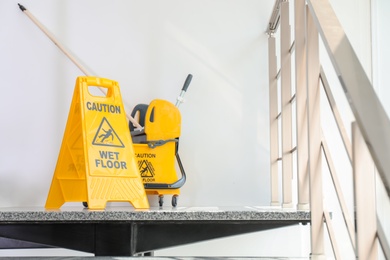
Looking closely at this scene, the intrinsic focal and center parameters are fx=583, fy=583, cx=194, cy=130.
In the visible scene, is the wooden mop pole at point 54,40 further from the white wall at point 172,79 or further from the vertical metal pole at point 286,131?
the vertical metal pole at point 286,131

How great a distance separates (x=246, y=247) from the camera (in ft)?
10.4

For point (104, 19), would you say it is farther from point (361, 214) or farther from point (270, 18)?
point (361, 214)

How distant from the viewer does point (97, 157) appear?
2.24m

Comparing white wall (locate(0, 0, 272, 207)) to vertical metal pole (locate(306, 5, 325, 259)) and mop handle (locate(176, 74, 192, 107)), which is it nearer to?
mop handle (locate(176, 74, 192, 107))

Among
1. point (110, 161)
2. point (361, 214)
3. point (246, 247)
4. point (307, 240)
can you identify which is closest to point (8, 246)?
point (110, 161)

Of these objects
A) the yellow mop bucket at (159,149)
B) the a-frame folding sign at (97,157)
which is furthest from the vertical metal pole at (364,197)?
the yellow mop bucket at (159,149)

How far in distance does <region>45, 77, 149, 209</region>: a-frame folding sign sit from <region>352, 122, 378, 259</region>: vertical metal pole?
4.45ft

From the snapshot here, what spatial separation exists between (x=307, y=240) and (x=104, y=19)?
5.44 feet

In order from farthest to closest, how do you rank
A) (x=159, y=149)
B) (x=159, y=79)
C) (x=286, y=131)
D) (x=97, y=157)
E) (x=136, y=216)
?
(x=159, y=79), (x=159, y=149), (x=286, y=131), (x=97, y=157), (x=136, y=216)

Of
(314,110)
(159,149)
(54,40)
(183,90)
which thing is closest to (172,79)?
(183,90)

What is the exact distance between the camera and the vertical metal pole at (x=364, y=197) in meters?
0.95

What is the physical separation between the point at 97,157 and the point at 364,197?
145 centimetres

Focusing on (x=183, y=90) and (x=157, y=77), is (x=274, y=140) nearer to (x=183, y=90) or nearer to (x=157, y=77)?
(x=183, y=90)

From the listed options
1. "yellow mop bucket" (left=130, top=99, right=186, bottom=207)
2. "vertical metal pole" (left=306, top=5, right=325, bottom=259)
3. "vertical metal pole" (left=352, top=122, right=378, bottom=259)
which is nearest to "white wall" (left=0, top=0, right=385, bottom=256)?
"yellow mop bucket" (left=130, top=99, right=186, bottom=207)
